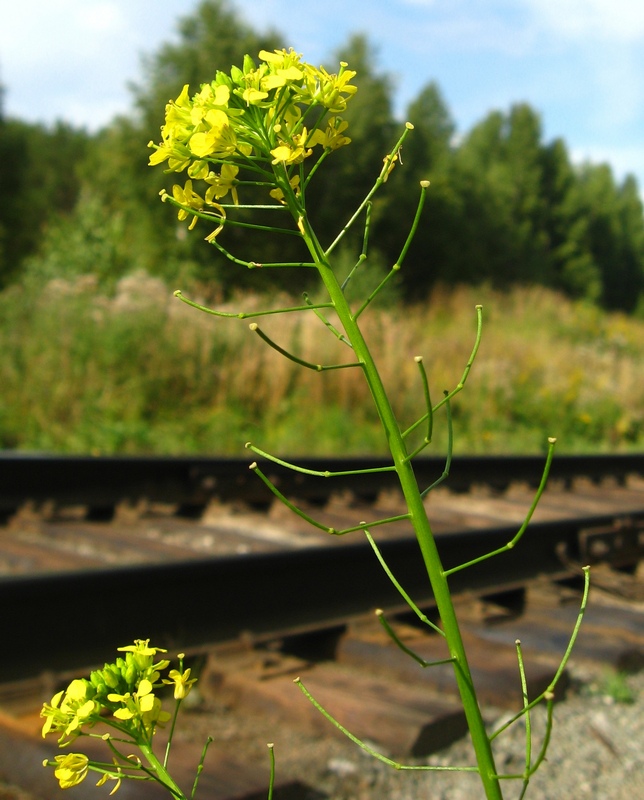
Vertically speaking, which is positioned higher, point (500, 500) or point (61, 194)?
point (61, 194)

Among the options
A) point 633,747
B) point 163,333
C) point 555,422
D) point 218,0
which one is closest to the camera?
point 633,747

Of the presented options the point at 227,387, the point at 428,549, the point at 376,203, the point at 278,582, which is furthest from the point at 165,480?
the point at 376,203

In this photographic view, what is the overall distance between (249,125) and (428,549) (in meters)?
0.29

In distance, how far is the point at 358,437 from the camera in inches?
364

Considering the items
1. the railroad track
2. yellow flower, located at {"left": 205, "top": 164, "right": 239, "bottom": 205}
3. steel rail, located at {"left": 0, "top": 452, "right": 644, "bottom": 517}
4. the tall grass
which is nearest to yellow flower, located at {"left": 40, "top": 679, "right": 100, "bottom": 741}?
yellow flower, located at {"left": 205, "top": 164, "right": 239, "bottom": 205}

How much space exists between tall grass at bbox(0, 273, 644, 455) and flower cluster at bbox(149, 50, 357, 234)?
296 inches

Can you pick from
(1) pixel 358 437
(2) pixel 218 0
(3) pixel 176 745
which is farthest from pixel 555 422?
(2) pixel 218 0

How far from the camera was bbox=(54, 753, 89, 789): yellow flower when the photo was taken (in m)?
0.59

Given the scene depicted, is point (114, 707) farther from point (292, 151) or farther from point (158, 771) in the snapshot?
point (292, 151)

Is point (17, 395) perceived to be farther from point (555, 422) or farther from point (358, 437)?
point (555, 422)

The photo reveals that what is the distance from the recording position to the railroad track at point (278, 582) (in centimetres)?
272

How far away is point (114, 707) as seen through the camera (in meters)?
0.62

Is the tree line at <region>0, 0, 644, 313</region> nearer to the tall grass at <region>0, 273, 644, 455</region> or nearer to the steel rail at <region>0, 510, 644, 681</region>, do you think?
the tall grass at <region>0, 273, 644, 455</region>

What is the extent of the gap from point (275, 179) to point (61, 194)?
221 ft
